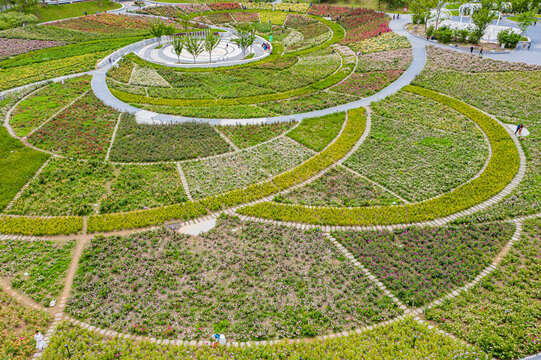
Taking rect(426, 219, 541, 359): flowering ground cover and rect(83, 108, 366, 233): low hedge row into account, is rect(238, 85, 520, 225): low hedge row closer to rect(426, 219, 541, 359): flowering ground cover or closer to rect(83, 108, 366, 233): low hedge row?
rect(83, 108, 366, 233): low hedge row

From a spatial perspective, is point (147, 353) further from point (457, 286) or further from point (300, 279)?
point (457, 286)

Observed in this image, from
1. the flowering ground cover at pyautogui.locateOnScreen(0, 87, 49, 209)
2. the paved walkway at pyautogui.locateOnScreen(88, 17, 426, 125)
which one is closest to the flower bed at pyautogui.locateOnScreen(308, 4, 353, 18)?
the paved walkway at pyautogui.locateOnScreen(88, 17, 426, 125)

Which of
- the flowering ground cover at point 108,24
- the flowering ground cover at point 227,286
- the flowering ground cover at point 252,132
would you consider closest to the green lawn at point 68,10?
the flowering ground cover at point 108,24

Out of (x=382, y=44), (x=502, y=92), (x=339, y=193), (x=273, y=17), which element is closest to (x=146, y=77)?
(x=339, y=193)

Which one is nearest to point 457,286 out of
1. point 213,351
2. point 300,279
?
point 300,279

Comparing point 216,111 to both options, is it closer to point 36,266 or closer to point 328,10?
point 36,266
